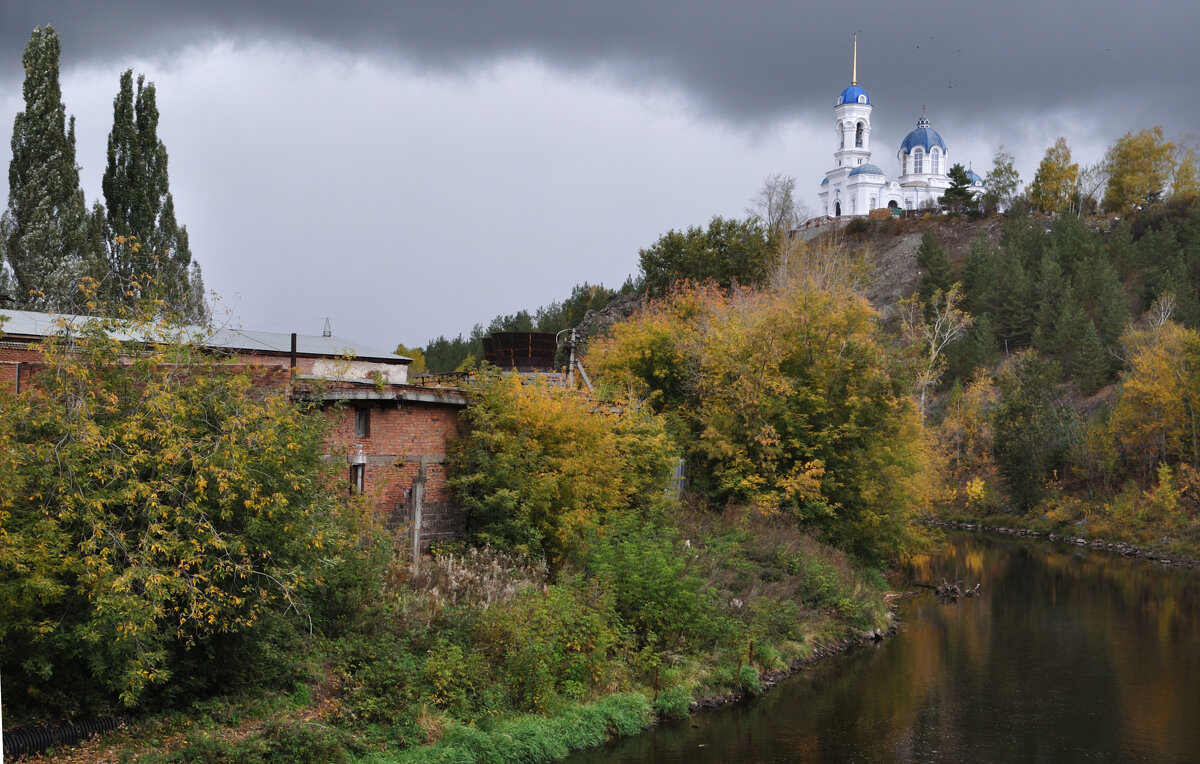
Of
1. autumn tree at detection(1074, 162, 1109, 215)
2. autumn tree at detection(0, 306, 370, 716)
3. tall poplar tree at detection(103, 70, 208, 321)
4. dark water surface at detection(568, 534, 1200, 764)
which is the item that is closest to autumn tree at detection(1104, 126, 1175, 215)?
autumn tree at detection(1074, 162, 1109, 215)

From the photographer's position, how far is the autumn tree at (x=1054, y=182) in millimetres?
103375

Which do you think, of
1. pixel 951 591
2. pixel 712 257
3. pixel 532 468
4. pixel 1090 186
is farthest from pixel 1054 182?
pixel 532 468

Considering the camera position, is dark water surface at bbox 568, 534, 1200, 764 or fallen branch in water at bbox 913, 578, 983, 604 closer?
dark water surface at bbox 568, 534, 1200, 764

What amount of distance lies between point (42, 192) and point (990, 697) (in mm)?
33068

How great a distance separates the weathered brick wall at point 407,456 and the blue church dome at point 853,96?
348 feet

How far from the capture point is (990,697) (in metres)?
Result: 22.8

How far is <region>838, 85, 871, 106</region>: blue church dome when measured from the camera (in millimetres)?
119438

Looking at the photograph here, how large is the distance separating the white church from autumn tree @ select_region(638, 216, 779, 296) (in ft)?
190

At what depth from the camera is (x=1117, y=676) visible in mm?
24609

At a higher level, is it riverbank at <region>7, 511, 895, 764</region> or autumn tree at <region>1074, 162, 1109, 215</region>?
autumn tree at <region>1074, 162, 1109, 215</region>

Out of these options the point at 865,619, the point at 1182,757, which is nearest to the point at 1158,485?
the point at 865,619

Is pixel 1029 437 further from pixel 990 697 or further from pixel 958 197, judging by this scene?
pixel 958 197

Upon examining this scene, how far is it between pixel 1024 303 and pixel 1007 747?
65.6 m

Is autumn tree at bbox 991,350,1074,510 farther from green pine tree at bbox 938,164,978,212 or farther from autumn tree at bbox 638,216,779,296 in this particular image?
green pine tree at bbox 938,164,978,212
